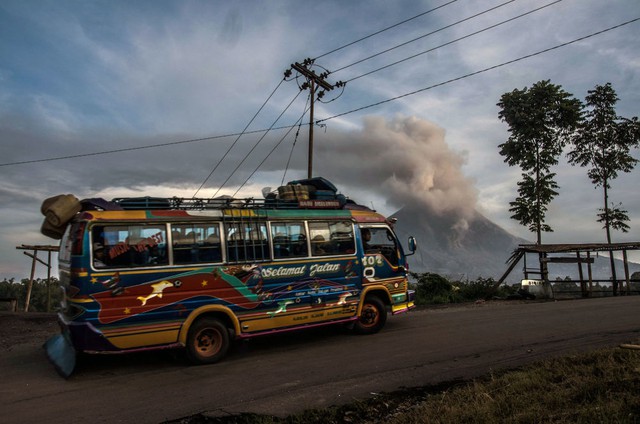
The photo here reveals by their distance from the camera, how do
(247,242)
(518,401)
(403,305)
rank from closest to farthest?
(518,401) < (247,242) < (403,305)

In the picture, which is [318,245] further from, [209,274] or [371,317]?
[209,274]

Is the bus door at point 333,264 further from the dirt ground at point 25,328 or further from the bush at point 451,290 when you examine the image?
the bush at point 451,290

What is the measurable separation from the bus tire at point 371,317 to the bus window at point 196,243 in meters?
3.78

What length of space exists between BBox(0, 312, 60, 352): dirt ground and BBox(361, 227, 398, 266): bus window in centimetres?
815

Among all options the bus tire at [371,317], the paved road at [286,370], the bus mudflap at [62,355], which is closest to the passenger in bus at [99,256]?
the bus mudflap at [62,355]

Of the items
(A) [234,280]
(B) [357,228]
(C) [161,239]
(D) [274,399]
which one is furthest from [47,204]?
(B) [357,228]

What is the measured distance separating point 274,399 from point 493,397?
283 centimetres

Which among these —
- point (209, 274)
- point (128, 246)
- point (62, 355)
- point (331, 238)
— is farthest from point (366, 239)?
point (62, 355)

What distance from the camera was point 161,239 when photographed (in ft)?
25.2

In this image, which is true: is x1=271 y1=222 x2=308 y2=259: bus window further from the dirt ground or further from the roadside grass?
the dirt ground

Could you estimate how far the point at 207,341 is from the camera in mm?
8086

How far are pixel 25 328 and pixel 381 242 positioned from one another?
1029 centimetres

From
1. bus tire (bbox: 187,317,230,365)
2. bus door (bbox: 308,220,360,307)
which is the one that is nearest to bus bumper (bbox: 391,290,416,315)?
bus door (bbox: 308,220,360,307)

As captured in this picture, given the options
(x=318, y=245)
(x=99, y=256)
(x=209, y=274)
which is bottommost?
(x=209, y=274)
